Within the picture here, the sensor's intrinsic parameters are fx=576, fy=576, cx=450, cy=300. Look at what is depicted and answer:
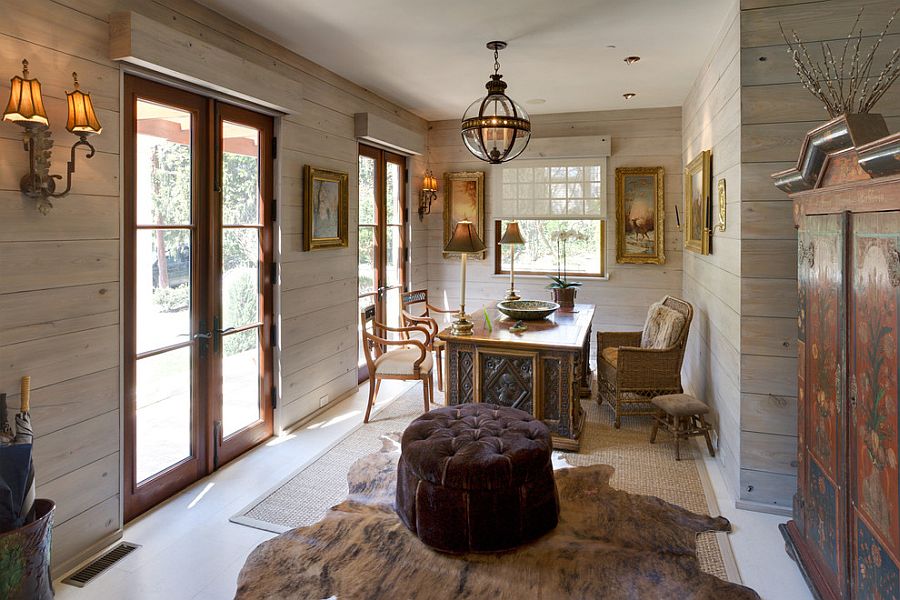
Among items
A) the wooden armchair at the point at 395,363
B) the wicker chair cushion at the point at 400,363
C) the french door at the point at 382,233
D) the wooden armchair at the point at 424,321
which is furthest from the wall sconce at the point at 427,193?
the wicker chair cushion at the point at 400,363

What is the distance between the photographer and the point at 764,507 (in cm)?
302

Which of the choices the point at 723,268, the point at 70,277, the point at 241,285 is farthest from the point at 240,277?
the point at 723,268

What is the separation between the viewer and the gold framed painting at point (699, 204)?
399cm

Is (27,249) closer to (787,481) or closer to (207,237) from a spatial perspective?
(207,237)

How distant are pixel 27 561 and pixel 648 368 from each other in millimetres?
→ 3674

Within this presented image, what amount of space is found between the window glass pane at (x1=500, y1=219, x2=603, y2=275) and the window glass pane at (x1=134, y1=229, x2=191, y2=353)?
4.00 metres

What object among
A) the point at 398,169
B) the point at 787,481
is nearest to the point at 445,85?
the point at 398,169

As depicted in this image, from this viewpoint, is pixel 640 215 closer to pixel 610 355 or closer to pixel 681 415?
pixel 610 355

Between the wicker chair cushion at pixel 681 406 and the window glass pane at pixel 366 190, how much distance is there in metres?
3.03

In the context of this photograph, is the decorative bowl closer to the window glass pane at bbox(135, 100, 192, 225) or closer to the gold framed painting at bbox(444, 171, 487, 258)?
the gold framed painting at bbox(444, 171, 487, 258)

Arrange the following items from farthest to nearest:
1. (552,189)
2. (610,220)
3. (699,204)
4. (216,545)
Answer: (552,189) < (610,220) < (699,204) < (216,545)

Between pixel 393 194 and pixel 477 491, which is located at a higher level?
pixel 393 194

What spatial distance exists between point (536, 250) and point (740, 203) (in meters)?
3.55

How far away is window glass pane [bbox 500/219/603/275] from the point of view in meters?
6.31
